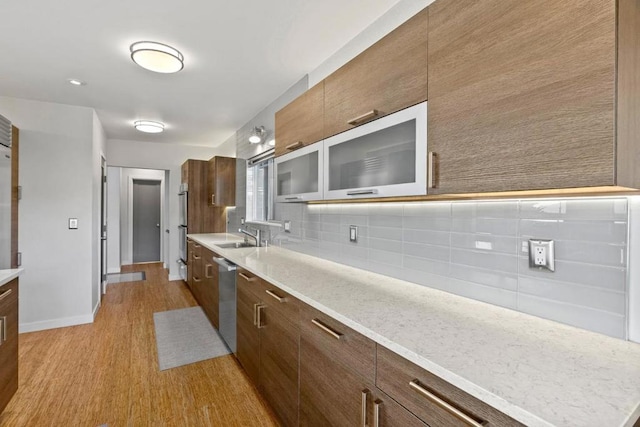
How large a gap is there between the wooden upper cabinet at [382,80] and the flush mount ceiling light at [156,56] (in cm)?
125

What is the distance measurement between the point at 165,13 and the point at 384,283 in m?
2.07

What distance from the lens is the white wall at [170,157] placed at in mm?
5359

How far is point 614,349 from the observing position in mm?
958

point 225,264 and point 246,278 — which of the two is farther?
point 225,264

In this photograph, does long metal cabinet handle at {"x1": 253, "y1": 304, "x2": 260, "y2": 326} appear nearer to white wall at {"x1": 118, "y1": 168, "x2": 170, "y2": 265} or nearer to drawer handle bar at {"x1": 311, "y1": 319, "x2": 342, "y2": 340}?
drawer handle bar at {"x1": 311, "y1": 319, "x2": 342, "y2": 340}

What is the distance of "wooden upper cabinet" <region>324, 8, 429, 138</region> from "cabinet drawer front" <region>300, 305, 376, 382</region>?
3.23 feet

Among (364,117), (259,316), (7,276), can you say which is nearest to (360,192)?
(364,117)

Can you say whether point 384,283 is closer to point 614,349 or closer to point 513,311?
point 513,311

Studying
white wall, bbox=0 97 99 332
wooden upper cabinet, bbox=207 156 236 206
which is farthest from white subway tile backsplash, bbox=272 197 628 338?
white wall, bbox=0 97 99 332

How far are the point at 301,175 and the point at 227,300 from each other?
54.2 inches

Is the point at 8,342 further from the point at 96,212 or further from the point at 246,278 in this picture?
the point at 96,212

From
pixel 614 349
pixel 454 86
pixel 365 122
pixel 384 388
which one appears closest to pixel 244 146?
pixel 365 122

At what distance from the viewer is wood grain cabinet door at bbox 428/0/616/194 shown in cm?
80

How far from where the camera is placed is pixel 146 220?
7.59 m
